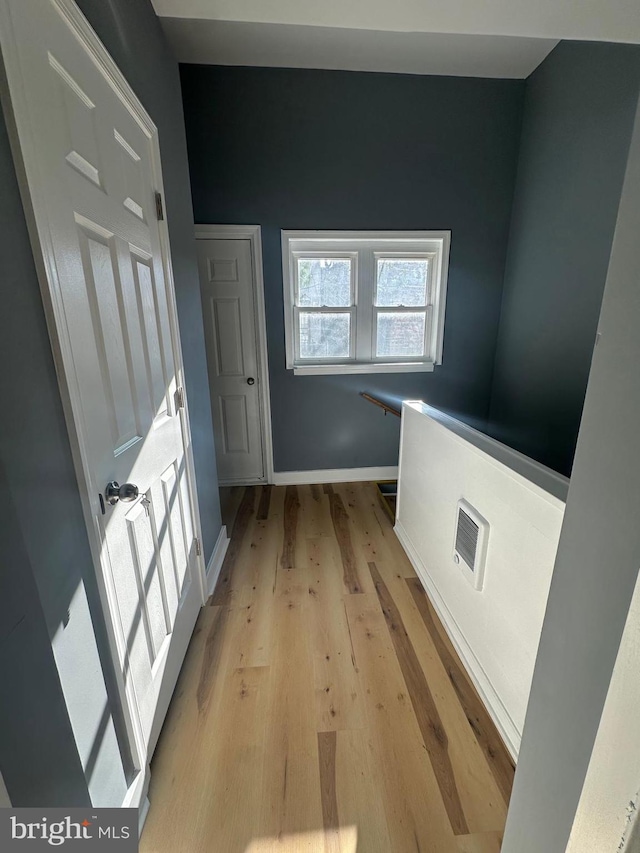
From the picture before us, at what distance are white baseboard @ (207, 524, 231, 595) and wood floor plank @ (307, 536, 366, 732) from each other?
531 millimetres

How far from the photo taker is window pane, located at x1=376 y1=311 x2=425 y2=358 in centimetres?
302

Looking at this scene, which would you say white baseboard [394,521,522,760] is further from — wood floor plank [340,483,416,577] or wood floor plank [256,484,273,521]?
wood floor plank [256,484,273,521]

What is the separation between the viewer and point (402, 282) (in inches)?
116

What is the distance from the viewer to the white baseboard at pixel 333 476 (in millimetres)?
3186

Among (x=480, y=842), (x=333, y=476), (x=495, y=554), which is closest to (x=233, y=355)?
(x=333, y=476)

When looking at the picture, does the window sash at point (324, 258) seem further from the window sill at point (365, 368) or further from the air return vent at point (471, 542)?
the air return vent at point (471, 542)

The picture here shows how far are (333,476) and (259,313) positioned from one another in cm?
154

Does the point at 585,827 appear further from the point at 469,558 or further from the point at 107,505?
the point at 107,505

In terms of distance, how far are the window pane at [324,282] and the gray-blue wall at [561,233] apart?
4.35 feet

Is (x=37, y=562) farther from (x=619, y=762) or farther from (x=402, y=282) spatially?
(x=402, y=282)

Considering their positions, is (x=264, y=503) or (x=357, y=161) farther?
(x=264, y=503)

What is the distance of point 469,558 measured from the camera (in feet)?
4.70

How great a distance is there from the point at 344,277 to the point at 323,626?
250cm

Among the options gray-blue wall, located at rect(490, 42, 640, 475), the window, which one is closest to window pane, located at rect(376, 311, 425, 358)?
the window
